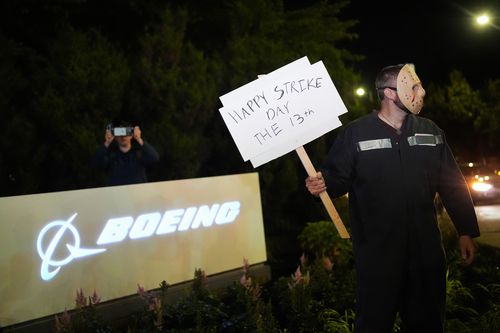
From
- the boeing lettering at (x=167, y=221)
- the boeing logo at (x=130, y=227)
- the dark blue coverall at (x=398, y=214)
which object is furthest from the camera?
the boeing lettering at (x=167, y=221)

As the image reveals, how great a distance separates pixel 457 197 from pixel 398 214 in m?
0.44

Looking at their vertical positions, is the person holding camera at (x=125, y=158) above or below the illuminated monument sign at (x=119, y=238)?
above

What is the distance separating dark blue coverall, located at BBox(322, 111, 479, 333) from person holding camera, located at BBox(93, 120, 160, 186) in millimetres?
3022

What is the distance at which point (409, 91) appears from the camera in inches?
117

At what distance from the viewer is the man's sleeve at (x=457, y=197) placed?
3031 mm

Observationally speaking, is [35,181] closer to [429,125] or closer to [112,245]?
[112,245]

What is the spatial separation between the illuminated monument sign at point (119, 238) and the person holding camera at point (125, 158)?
0.56m

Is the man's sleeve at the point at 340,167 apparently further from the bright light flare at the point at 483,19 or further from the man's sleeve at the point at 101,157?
the bright light flare at the point at 483,19

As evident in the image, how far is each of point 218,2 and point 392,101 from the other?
9.06 m

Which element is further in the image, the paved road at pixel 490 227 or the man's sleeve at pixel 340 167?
the paved road at pixel 490 227

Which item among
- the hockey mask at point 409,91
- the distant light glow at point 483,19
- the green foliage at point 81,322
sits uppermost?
the distant light glow at point 483,19

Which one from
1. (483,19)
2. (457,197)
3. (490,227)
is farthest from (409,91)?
(483,19)

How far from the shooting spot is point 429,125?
3.06 m

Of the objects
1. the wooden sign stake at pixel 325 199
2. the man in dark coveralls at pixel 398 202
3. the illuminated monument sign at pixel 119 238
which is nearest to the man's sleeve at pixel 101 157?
the illuminated monument sign at pixel 119 238
